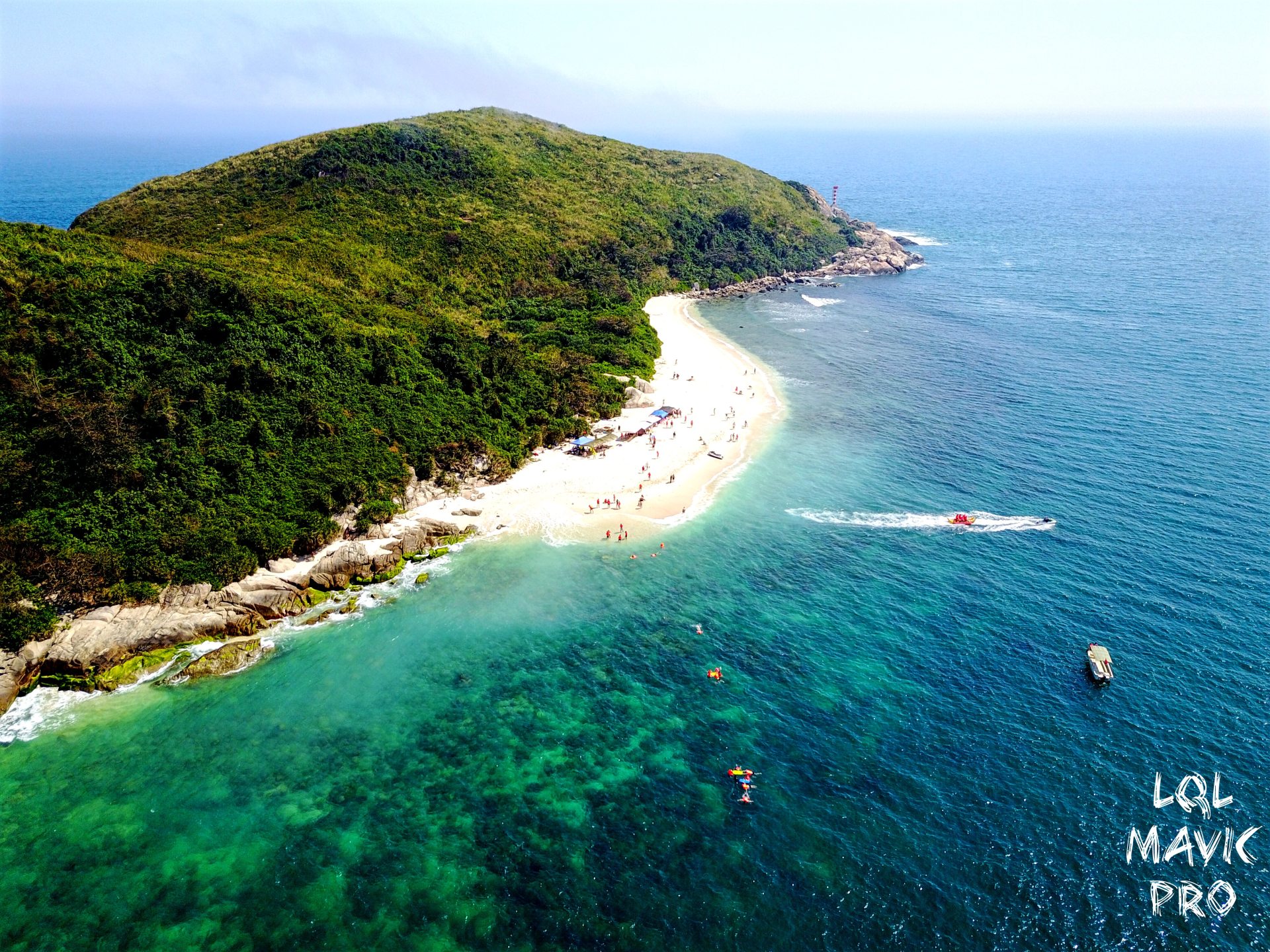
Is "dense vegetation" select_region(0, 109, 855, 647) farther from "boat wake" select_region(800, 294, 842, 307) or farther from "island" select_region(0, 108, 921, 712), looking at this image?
"boat wake" select_region(800, 294, 842, 307)

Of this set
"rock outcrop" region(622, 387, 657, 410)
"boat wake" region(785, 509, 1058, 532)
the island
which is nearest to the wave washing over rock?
the island

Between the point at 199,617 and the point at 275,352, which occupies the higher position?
the point at 275,352

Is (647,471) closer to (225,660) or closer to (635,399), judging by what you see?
(635,399)

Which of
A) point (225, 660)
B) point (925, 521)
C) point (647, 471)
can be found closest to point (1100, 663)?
point (925, 521)

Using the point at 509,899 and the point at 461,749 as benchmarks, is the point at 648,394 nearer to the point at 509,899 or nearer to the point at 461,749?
the point at 461,749

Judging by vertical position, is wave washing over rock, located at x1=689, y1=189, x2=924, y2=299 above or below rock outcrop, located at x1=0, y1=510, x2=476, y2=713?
above

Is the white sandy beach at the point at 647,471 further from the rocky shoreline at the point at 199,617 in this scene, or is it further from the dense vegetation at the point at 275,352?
the rocky shoreline at the point at 199,617
